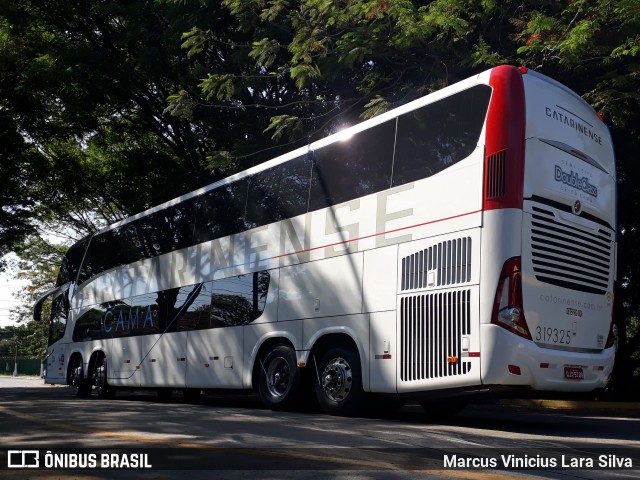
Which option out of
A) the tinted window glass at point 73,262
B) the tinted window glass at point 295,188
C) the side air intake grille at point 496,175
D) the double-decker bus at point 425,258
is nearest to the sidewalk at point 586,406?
the double-decker bus at point 425,258

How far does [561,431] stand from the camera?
9.43m

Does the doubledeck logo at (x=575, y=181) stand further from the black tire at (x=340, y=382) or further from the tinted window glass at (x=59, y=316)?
the tinted window glass at (x=59, y=316)

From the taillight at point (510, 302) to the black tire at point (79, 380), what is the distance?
1269cm

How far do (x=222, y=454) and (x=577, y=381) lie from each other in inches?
185

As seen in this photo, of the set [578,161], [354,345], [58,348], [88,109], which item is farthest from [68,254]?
[578,161]

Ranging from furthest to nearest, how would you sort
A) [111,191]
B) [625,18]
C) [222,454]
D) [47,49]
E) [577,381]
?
[111,191] < [47,49] < [625,18] < [577,381] < [222,454]

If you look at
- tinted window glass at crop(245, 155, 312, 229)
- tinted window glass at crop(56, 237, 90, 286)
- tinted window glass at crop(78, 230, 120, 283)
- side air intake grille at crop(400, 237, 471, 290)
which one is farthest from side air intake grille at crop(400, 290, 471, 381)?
tinted window glass at crop(56, 237, 90, 286)

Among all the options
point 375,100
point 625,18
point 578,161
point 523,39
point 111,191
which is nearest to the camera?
point 578,161

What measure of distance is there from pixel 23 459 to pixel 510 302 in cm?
527

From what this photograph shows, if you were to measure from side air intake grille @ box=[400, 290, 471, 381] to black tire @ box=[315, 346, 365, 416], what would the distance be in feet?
3.33

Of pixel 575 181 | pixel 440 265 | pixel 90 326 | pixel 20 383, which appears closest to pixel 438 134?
pixel 440 265

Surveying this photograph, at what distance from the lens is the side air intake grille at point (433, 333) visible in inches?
349

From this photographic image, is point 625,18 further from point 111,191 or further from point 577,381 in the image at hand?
point 111,191

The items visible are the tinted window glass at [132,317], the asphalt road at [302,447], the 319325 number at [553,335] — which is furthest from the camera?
the tinted window glass at [132,317]
